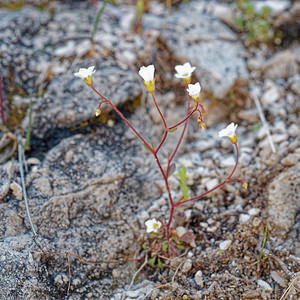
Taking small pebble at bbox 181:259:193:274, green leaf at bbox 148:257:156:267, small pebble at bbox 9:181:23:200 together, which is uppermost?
small pebble at bbox 9:181:23:200

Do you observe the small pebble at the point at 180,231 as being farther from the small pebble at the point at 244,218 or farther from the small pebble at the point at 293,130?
the small pebble at the point at 293,130

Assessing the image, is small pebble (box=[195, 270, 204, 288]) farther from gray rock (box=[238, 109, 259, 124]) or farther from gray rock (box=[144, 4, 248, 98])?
gray rock (box=[144, 4, 248, 98])

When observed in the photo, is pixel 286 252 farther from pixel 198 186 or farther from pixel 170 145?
pixel 170 145

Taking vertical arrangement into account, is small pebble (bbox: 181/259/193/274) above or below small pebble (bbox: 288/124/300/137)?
below

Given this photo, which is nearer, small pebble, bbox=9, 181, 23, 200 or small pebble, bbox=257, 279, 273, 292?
small pebble, bbox=257, 279, 273, 292

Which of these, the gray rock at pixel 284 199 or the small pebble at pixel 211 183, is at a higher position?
the gray rock at pixel 284 199

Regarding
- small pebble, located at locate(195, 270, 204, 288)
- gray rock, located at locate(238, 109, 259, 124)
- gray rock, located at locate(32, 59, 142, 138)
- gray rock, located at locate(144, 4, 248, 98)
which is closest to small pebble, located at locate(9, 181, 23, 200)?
gray rock, located at locate(32, 59, 142, 138)

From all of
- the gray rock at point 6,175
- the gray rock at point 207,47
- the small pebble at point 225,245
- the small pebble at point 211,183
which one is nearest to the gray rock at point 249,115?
the gray rock at point 207,47
